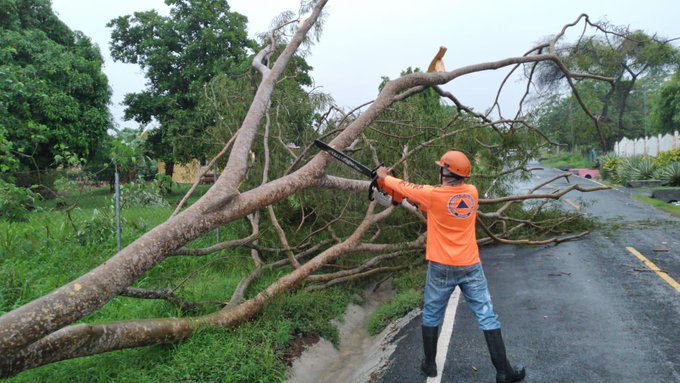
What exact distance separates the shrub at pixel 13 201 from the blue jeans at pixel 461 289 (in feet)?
17.0

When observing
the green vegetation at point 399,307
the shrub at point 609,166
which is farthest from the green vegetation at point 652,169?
the green vegetation at point 399,307

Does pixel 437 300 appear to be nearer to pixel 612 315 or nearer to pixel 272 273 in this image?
pixel 612 315

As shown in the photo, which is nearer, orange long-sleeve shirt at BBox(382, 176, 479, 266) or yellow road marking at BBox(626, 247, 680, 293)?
orange long-sleeve shirt at BBox(382, 176, 479, 266)

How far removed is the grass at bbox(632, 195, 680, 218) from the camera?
12.5 meters

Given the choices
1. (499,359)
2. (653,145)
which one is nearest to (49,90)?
(499,359)

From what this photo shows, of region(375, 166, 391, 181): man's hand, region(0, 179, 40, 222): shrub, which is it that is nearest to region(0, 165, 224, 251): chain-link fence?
region(0, 179, 40, 222): shrub

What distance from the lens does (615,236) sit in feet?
30.5

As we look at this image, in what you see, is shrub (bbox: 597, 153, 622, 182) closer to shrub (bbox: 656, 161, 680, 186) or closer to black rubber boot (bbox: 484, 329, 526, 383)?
shrub (bbox: 656, 161, 680, 186)

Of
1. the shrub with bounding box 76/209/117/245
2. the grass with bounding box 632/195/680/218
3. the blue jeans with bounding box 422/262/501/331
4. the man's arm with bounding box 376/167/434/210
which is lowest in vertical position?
the grass with bounding box 632/195/680/218

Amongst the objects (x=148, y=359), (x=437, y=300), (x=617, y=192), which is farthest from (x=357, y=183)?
(x=617, y=192)

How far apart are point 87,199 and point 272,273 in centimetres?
310

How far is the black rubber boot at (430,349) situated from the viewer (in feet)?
13.3

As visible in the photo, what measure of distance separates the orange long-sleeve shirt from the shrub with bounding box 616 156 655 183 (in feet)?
63.1

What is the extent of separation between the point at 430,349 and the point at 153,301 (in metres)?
3.20
